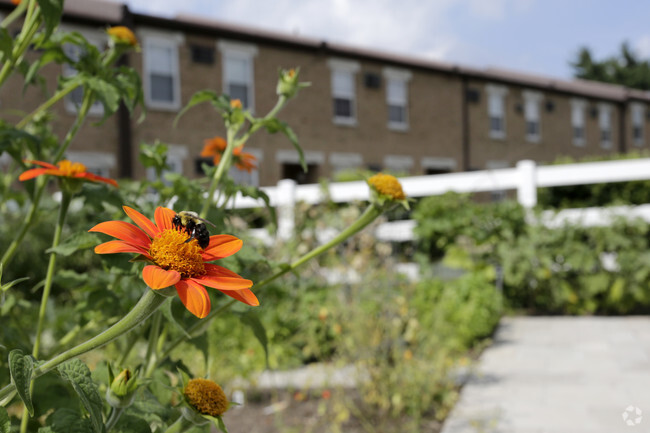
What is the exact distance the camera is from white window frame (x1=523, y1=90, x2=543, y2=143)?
1953cm

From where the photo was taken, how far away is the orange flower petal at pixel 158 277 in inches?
21.5

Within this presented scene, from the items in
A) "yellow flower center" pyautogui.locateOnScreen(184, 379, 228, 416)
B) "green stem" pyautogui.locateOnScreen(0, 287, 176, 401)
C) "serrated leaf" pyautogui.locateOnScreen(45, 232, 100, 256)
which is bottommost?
"yellow flower center" pyautogui.locateOnScreen(184, 379, 228, 416)

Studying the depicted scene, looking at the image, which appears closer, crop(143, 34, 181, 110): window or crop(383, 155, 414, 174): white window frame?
crop(143, 34, 181, 110): window

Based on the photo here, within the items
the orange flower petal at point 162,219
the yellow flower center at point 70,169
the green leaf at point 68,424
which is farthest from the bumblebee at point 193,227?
the yellow flower center at point 70,169

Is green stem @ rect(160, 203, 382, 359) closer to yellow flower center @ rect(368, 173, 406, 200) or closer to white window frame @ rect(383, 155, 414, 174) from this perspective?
yellow flower center @ rect(368, 173, 406, 200)

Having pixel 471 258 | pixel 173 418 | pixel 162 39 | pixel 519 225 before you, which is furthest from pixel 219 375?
pixel 162 39

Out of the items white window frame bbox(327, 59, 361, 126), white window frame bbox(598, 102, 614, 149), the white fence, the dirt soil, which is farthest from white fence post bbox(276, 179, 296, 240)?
white window frame bbox(598, 102, 614, 149)

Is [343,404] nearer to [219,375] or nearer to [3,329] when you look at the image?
[219,375]

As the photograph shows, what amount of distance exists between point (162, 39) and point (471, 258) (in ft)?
Answer: 30.6

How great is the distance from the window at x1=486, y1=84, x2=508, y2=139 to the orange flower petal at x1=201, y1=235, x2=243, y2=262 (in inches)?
740

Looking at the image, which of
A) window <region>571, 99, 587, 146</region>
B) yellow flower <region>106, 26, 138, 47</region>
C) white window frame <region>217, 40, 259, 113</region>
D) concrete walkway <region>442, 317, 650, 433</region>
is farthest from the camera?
window <region>571, 99, 587, 146</region>

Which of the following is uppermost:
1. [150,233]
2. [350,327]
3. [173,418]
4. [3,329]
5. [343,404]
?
[150,233]

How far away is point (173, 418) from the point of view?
90 cm

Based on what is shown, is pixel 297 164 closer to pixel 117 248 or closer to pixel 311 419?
pixel 311 419
